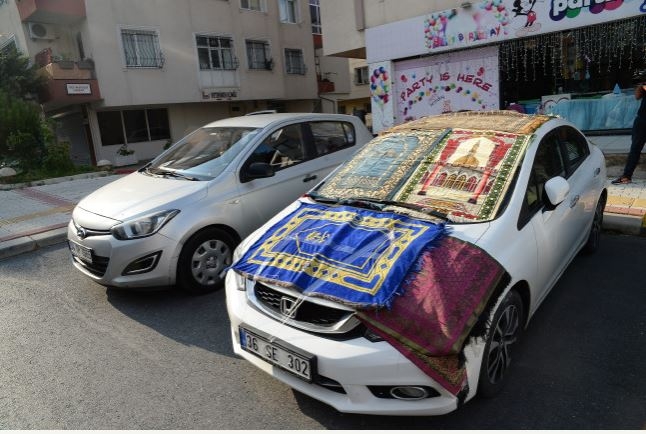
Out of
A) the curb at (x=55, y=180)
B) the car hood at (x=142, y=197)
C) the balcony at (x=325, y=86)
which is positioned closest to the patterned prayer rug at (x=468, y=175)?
the car hood at (x=142, y=197)

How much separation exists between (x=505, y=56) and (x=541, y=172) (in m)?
10.4

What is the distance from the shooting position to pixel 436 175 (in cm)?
330

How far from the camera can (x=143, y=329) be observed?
3764 millimetres

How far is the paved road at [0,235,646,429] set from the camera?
2574 mm

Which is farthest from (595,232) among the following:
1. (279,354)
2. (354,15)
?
(354,15)

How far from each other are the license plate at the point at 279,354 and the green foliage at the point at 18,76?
1803 cm

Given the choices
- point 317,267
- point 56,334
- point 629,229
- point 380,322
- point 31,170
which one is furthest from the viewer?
point 31,170

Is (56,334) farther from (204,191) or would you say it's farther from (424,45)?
(424,45)

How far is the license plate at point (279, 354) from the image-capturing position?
236 centimetres

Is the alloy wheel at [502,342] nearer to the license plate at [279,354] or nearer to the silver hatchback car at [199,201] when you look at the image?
the license plate at [279,354]

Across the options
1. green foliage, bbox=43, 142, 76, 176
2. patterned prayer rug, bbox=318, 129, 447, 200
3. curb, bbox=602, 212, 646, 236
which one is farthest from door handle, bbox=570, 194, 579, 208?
green foliage, bbox=43, 142, 76, 176

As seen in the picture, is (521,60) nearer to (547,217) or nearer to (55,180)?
(547,217)

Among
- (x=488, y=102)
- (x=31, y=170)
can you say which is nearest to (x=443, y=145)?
(x=488, y=102)

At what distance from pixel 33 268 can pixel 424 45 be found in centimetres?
1174
